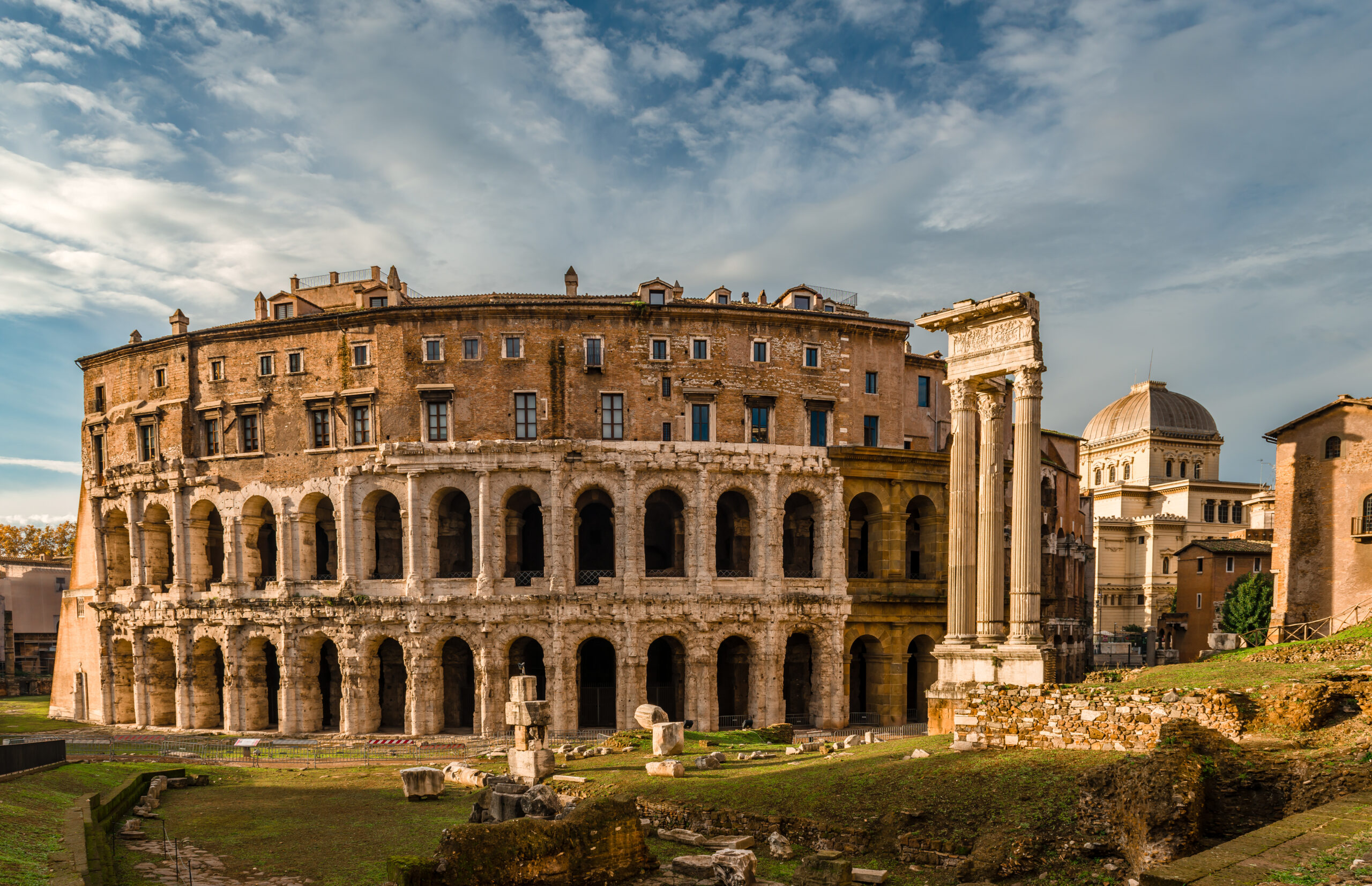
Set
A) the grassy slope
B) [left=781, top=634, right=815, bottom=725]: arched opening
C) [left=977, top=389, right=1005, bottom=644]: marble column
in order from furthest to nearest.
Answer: [left=781, top=634, right=815, bottom=725]: arched opening < [left=977, top=389, right=1005, bottom=644]: marble column < the grassy slope

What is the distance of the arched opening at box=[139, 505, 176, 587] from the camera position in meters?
42.6

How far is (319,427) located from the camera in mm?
39281

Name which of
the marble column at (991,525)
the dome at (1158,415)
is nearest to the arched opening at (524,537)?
the marble column at (991,525)

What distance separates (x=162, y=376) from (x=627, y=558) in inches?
1001

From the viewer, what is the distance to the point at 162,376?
140ft

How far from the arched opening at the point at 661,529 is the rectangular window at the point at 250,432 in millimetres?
18400

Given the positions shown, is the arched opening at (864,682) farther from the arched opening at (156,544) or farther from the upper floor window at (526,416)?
the arched opening at (156,544)

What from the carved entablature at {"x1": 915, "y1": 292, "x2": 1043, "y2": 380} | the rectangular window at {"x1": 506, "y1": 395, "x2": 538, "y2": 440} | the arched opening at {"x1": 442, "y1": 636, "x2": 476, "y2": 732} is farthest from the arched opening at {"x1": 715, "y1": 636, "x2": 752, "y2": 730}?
the carved entablature at {"x1": 915, "y1": 292, "x2": 1043, "y2": 380}

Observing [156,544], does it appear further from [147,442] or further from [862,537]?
[862,537]

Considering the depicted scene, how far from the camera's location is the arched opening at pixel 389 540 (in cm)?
3975

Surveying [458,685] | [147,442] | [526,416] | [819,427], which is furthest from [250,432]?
[819,427]

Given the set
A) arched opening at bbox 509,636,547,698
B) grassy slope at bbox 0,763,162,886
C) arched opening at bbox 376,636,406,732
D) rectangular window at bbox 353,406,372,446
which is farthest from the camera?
arched opening at bbox 376,636,406,732

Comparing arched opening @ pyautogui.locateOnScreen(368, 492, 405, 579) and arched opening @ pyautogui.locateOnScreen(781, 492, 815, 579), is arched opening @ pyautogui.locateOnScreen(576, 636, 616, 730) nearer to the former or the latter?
arched opening @ pyautogui.locateOnScreen(781, 492, 815, 579)

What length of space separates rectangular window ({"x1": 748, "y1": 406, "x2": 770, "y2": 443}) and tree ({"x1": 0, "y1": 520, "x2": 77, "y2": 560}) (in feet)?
259
